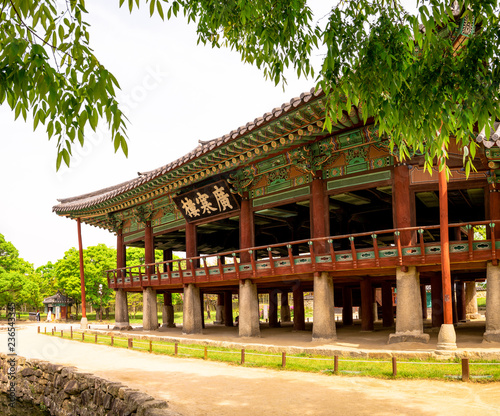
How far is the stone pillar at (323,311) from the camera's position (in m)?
16.3

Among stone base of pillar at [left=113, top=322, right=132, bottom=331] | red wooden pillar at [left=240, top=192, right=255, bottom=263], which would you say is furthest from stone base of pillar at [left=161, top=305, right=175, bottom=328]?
red wooden pillar at [left=240, top=192, right=255, bottom=263]

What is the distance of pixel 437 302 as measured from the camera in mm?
20094

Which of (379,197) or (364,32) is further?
(379,197)

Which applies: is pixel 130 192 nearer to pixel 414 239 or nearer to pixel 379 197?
pixel 379 197

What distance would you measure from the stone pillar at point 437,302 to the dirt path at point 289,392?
10.2m

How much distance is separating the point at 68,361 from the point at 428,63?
1536 cm

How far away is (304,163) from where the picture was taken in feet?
57.5

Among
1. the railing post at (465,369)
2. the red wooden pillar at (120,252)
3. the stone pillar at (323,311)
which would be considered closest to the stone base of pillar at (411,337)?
the stone pillar at (323,311)

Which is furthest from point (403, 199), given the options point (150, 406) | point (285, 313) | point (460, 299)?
point (285, 313)

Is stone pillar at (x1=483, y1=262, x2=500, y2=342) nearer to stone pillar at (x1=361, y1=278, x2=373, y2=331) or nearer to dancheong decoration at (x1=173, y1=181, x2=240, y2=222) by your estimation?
stone pillar at (x1=361, y1=278, x2=373, y2=331)

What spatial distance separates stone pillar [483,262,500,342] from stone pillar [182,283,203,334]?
1285 cm

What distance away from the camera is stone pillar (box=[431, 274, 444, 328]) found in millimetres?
19878

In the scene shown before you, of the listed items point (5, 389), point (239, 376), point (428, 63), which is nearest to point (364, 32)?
point (428, 63)

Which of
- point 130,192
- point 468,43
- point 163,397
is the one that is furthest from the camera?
point 130,192
